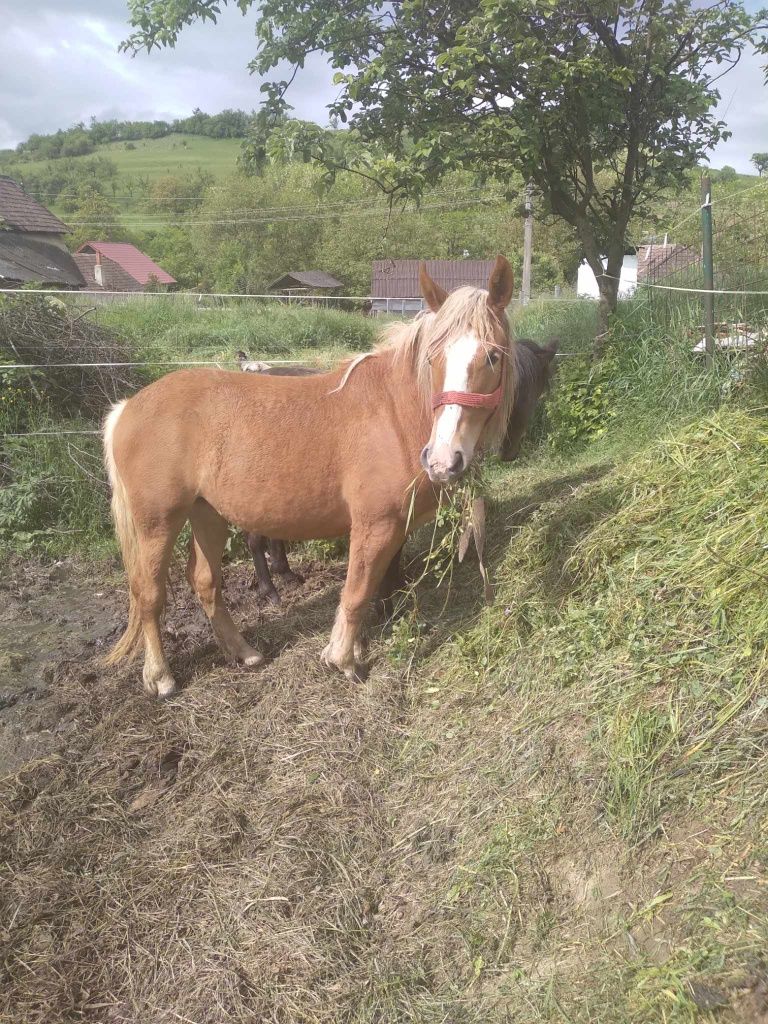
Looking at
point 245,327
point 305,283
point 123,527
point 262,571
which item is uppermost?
point 305,283

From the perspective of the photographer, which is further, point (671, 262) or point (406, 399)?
point (671, 262)

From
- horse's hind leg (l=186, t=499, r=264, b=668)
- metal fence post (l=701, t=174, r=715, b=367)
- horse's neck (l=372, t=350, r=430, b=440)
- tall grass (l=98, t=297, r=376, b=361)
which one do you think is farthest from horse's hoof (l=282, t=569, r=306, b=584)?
tall grass (l=98, t=297, r=376, b=361)

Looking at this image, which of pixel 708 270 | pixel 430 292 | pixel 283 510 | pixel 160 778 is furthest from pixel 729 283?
pixel 160 778

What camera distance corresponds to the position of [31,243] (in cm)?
3127

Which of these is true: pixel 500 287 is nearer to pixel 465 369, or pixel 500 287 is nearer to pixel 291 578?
pixel 465 369

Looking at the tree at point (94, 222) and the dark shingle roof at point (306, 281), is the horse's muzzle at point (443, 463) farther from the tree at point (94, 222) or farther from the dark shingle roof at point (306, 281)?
the tree at point (94, 222)

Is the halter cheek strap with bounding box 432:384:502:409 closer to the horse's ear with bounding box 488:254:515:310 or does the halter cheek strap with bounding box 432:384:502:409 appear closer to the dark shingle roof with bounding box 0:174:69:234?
Result: the horse's ear with bounding box 488:254:515:310

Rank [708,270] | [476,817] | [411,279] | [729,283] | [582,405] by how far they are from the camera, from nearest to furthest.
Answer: [476,817], [708,270], [729,283], [582,405], [411,279]

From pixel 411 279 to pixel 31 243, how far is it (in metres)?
19.7

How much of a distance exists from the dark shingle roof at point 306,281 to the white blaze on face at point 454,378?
4633cm

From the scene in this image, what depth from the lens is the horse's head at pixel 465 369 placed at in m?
3.00

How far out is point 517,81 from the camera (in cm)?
559

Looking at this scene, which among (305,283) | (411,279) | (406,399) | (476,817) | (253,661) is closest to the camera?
(476,817)

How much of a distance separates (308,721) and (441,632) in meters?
0.99
